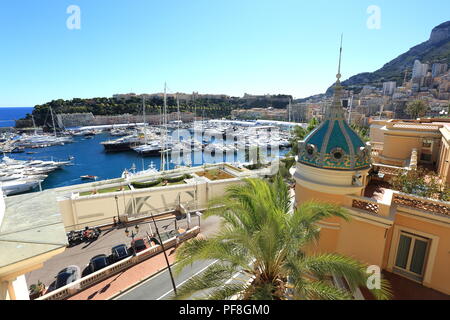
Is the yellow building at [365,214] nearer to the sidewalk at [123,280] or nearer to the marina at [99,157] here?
the sidewalk at [123,280]

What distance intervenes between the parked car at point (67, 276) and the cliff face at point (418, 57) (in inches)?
6423

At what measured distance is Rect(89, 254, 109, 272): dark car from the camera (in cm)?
1191

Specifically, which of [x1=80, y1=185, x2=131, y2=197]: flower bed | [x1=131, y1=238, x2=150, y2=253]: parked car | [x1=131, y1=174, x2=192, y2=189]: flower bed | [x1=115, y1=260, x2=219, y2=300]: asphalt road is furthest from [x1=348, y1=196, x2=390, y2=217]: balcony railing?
[x1=80, y1=185, x2=131, y2=197]: flower bed

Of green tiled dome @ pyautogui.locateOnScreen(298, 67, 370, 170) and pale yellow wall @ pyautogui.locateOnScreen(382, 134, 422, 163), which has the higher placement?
green tiled dome @ pyautogui.locateOnScreen(298, 67, 370, 170)

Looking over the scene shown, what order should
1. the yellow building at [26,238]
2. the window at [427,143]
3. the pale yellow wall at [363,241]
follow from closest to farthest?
the yellow building at [26,238] → the pale yellow wall at [363,241] → the window at [427,143]

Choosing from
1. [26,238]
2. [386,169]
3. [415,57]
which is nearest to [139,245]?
[26,238]

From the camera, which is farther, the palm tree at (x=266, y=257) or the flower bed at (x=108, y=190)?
the flower bed at (x=108, y=190)

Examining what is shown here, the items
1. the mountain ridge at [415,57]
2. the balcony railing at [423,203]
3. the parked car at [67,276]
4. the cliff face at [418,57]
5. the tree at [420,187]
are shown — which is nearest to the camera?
the balcony railing at [423,203]

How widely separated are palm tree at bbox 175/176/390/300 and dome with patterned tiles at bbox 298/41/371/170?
172cm

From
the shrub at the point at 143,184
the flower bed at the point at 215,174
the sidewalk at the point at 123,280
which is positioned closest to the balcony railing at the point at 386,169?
the sidewalk at the point at 123,280

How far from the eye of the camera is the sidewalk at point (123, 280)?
10.4 m

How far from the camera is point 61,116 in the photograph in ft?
299

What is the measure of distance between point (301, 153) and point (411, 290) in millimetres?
4542

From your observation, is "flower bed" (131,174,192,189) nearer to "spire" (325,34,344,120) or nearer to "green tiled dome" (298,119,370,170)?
"green tiled dome" (298,119,370,170)
